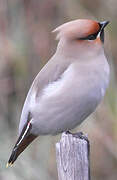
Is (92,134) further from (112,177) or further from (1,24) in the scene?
(1,24)

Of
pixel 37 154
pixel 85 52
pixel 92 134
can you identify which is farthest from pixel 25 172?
pixel 85 52

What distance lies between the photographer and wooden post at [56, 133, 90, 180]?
3842mm

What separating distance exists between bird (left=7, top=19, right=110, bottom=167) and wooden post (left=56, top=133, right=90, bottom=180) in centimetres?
40

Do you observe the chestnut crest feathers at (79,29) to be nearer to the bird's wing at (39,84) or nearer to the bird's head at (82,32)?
the bird's head at (82,32)

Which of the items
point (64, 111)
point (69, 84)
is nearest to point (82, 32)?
point (69, 84)

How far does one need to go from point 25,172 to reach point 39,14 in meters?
1.86

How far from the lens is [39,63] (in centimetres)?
636

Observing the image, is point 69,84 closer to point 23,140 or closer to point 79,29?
point 79,29

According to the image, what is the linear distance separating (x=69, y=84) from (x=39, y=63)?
6.89 ft

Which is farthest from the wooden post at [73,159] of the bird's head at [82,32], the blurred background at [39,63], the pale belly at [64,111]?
the blurred background at [39,63]

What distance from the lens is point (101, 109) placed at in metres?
6.07

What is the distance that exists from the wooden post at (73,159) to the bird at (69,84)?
0.40 meters

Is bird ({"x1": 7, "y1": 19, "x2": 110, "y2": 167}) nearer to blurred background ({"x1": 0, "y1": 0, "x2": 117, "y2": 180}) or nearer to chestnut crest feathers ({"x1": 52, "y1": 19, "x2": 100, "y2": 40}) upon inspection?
chestnut crest feathers ({"x1": 52, "y1": 19, "x2": 100, "y2": 40})

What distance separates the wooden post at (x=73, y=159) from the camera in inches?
151
